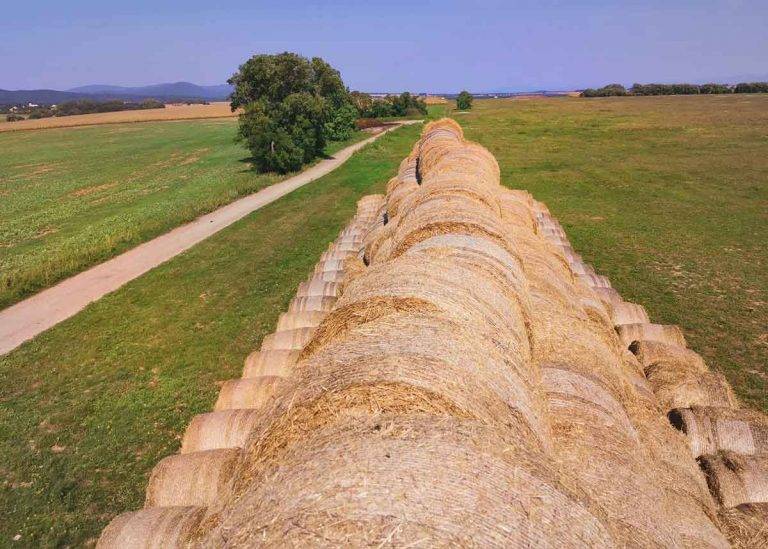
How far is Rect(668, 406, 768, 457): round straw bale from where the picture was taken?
8289mm

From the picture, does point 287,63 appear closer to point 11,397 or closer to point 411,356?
point 11,397

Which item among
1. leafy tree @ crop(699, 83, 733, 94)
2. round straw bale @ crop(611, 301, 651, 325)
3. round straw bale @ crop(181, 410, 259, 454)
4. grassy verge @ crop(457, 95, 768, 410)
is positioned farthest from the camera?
leafy tree @ crop(699, 83, 733, 94)

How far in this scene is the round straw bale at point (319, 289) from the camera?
14.4 meters

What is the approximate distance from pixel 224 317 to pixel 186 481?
33.7ft

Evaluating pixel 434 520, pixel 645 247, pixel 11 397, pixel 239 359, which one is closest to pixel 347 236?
pixel 239 359

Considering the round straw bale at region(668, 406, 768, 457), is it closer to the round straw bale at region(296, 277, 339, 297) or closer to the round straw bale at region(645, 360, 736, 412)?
the round straw bale at region(645, 360, 736, 412)

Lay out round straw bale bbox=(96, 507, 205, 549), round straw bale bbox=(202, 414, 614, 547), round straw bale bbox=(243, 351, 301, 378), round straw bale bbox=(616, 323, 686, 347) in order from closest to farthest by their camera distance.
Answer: round straw bale bbox=(202, 414, 614, 547), round straw bale bbox=(96, 507, 205, 549), round straw bale bbox=(243, 351, 301, 378), round straw bale bbox=(616, 323, 686, 347)

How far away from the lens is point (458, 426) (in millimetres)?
4188

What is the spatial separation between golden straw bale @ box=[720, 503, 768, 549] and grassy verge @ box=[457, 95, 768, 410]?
545 cm

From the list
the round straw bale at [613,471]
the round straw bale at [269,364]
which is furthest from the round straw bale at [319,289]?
the round straw bale at [613,471]

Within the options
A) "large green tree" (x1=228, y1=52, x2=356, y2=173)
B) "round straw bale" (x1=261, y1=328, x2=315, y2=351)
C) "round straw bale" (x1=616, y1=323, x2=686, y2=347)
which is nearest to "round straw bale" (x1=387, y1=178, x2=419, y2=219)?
"round straw bale" (x1=261, y1=328, x2=315, y2=351)

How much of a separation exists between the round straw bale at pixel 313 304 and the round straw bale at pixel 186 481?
5.94 metres

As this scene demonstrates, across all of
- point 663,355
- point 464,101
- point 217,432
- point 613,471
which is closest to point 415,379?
point 613,471

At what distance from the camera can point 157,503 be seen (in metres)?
7.93
